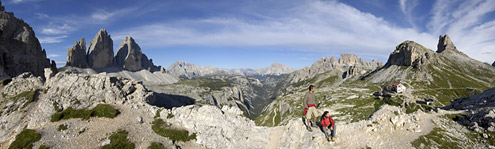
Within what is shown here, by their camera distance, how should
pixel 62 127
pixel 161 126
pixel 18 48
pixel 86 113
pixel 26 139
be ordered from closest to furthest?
pixel 26 139 < pixel 62 127 < pixel 161 126 < pixel 86 113 < pixel 18 48

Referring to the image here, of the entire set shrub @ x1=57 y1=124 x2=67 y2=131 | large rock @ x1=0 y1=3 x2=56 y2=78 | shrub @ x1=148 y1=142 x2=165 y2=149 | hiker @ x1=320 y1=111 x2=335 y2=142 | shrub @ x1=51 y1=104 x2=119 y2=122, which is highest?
large rock @ x1=0 y1=3 x2=56 y2=78

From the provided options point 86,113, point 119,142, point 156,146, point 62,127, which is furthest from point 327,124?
point 86,113

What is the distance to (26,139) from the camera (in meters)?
28.7

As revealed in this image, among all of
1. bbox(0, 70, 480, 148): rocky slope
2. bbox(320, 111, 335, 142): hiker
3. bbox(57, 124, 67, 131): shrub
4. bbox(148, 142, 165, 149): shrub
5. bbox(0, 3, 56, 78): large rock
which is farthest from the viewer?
bbox(0, 3, 56, 78): large rock

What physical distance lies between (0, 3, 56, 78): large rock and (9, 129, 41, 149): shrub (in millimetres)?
86724

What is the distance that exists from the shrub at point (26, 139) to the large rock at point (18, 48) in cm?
8672

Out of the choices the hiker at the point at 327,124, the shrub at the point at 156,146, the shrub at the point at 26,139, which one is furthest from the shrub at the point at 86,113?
the hiker at the point at 327,124

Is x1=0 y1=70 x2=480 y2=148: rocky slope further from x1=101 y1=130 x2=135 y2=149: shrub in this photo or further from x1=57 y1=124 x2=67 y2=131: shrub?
x1=101 y1=130 x2=135 y2=149: shrub

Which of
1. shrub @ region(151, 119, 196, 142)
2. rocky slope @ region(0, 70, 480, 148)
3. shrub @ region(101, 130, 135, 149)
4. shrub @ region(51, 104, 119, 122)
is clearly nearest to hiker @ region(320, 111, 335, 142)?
rocky slope @ region(0, 70, 480, 148)

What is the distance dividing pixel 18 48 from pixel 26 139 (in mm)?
111635

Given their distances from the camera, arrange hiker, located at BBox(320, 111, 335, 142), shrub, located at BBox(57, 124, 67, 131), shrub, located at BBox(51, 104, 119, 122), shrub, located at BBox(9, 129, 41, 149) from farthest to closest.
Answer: shrub, located at BBox(51, 104, 119, 122)
shrub, located at BBox(57, 124, 67, 131)
shrub, located at BBox(9, 129, 41, 149)
hiker, located at BBox(320, 111, 335, 142)

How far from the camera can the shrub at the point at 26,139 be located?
27697mm

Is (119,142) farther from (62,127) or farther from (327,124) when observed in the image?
(327,124)

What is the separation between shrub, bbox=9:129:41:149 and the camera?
27697 millimetres
